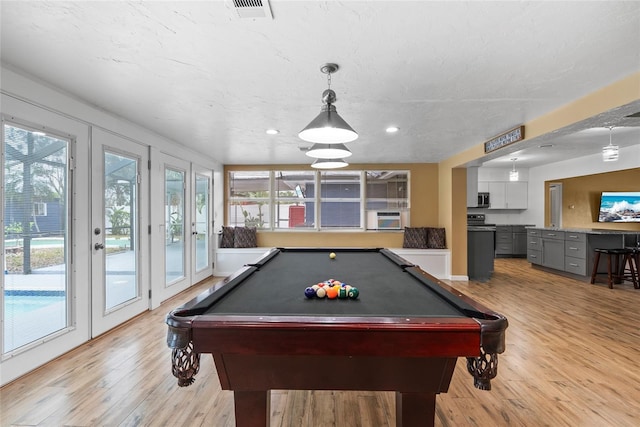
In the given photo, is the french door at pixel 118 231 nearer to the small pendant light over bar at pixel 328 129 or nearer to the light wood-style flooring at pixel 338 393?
the light wood-style flooring at pixel 338 393

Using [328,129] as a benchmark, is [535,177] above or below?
above

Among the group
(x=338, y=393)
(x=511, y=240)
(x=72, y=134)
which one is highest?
Answer: (x=72, y=134)

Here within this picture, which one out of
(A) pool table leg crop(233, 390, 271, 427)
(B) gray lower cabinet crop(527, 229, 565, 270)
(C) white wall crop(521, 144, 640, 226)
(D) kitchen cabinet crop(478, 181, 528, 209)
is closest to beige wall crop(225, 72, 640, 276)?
(C) white wall crop(521, 144, 640, 226)

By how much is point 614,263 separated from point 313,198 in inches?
216

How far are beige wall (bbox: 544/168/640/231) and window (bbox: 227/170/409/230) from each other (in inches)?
173

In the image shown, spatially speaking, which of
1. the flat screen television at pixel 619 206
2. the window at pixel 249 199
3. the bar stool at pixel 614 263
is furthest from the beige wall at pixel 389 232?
the flat screen television at pixel 619 206

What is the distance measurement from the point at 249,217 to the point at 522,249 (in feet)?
23.2

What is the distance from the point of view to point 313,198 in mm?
6305

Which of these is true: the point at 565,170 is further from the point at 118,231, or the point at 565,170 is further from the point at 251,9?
the point at 118,231

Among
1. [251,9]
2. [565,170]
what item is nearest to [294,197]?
[251,9]

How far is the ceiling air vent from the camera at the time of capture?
143cm

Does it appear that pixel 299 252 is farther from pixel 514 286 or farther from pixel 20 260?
pixel 514 286

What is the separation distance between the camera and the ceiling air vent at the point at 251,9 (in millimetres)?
1427

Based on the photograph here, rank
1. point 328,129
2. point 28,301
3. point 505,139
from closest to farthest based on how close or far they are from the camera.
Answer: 1. point 328,129
2. point 28,301
3. point 505,139
